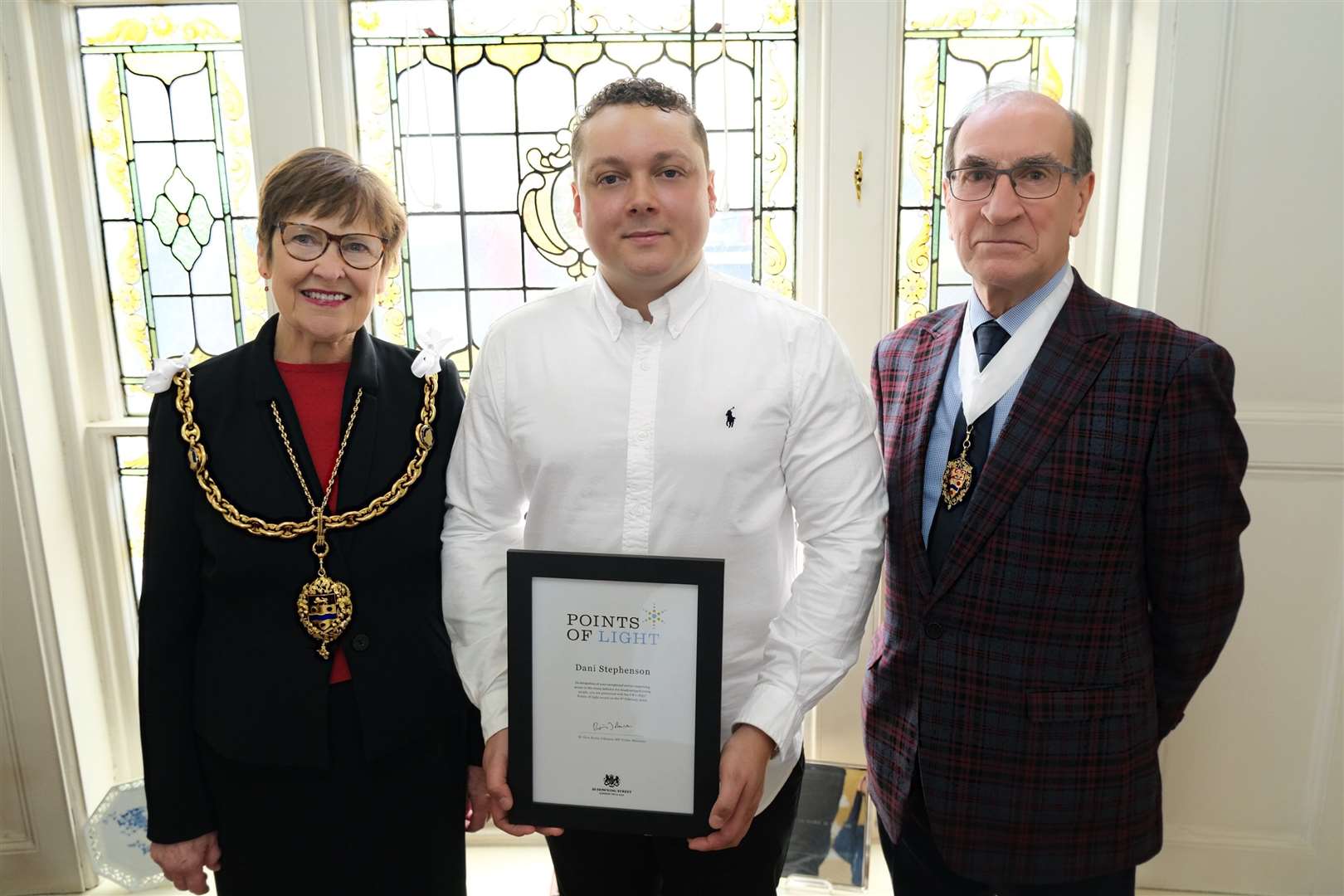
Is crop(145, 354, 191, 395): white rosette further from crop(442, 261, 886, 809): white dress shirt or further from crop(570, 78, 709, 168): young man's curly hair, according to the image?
crop(570, 78, 709, 168): young man's curly hair

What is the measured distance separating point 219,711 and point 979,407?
4.15 ft

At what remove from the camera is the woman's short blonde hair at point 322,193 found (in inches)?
54.0

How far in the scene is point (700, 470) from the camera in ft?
4.38

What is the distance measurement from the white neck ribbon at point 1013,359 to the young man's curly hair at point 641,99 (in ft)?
1.84

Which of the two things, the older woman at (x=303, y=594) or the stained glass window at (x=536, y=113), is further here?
the stained glass window at (x=536, y=113)

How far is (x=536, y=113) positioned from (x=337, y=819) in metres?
1.77

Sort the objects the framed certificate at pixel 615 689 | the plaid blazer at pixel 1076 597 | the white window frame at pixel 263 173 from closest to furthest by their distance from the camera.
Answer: the framed certificate at pixel 615 689
the plaid blazer at pixel 1076 597
the white window frame at pixel 263 173

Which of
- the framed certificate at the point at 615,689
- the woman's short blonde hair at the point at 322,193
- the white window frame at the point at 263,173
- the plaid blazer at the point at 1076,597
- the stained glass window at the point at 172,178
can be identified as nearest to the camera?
the framed certificate at the point at 615,689

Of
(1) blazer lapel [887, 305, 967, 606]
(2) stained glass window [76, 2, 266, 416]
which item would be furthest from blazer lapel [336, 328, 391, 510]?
(2) stained glass window [76, 2, 266, 416]

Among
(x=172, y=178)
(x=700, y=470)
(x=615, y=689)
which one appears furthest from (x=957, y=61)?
(x=172, y=178)

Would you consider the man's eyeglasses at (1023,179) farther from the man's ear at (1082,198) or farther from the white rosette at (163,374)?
the white rosette at (163,374)

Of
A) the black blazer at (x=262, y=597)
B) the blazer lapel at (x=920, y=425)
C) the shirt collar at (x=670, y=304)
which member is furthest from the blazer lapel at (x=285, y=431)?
the blazer lapel at (x=920, y=425)

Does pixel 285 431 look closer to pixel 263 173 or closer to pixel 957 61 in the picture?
pixel 263 173

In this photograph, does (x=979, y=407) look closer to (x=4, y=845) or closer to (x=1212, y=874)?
(x=1212, y=874)
